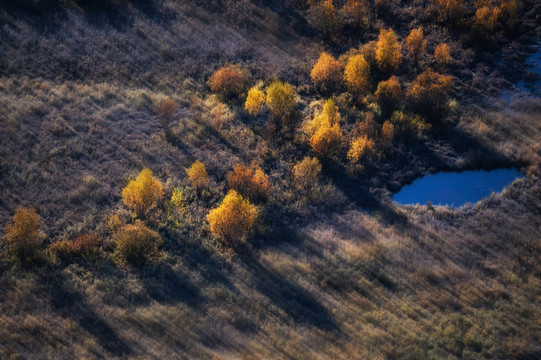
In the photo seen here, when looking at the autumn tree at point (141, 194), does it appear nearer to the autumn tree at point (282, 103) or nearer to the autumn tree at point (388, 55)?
the autumn tree at point (282, 103)

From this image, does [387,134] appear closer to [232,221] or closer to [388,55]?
[388,55]

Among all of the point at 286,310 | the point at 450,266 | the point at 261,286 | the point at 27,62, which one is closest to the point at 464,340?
the point at 450,266

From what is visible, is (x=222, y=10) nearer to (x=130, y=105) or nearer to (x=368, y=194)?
(x=130, y=105)

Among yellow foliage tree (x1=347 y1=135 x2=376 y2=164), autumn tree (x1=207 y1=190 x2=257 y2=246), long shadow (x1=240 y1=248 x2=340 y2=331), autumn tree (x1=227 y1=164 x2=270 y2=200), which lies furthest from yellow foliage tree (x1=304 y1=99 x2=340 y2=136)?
long shadow (x1=240 y1=248 x2=340 y2=331)

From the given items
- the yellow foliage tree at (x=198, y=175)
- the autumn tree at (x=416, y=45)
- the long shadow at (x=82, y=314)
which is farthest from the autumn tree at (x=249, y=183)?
the autumn tree at (x=416, y=45)

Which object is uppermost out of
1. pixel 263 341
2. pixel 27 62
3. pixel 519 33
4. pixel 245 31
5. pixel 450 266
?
pixel 519 33

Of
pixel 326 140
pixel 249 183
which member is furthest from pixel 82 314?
pixel 326 140

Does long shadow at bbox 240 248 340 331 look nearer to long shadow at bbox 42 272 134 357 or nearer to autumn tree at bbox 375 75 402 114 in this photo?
long shadow at bbox 42 272 134 357
